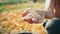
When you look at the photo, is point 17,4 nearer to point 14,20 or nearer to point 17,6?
point 17,6

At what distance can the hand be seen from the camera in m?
1.47

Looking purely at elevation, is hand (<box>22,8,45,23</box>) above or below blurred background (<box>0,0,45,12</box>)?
below

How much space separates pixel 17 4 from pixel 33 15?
7.7 inches

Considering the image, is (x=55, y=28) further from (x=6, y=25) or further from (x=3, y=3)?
(x=3, y=3)

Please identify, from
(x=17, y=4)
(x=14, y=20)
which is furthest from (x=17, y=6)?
(x=14, y=20)

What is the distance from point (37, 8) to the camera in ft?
5.08

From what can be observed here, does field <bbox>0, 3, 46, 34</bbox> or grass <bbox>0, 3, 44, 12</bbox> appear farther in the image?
grass <bbox>0, 3, 44, 12</bbox>

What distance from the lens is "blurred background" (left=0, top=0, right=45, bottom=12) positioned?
1.54m

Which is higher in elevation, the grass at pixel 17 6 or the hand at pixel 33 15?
the grass at pixel 17 6

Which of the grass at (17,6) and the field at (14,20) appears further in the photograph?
the grass at (17,6)

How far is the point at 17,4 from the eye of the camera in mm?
1555

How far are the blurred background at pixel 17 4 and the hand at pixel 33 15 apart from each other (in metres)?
0.05

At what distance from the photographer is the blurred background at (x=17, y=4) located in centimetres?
154

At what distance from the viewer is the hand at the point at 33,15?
1.47 m
